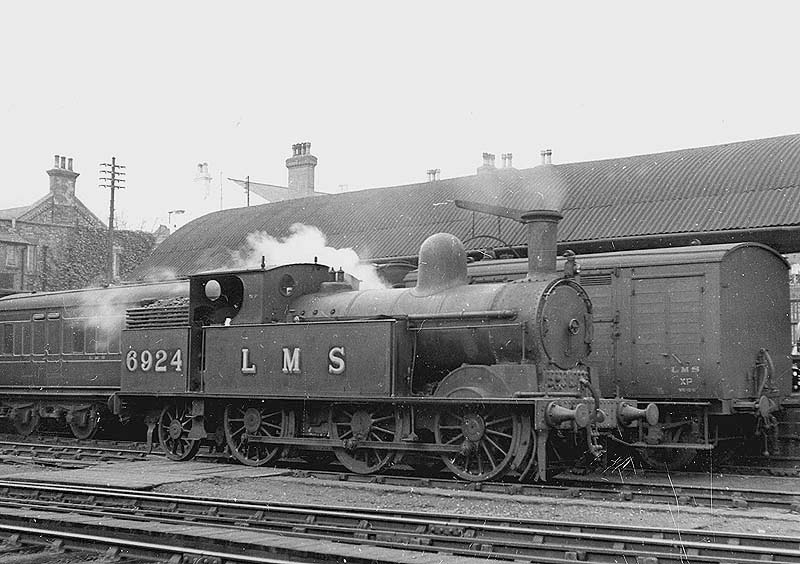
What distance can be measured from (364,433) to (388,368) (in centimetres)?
106

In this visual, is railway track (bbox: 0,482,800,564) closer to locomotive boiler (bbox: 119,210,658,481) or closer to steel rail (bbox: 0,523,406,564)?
steel rail (bbox: 0,523,406,564)

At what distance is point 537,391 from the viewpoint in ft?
36.9

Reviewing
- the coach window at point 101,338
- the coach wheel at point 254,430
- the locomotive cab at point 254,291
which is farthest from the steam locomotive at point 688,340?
the coach window at point 101,338

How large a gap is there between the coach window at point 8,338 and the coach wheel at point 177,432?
6.56 m

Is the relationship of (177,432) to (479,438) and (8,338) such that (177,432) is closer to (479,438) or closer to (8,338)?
(479,438)

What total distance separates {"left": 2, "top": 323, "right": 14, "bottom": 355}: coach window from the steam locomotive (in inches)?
446

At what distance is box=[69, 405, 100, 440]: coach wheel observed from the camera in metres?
17.7

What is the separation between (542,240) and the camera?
1203 centimetres

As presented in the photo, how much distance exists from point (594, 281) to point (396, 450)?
150 inches

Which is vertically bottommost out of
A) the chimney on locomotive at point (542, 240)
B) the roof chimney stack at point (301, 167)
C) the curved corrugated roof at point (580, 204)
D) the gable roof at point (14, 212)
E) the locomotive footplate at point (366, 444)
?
the locomotive footplate at point (366, 444)

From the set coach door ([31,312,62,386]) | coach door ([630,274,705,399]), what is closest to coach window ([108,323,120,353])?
coach door ([31,312,62,386])

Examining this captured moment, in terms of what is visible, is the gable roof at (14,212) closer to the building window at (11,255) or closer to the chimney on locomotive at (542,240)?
the building window at (11,255)

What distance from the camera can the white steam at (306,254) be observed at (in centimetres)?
1470

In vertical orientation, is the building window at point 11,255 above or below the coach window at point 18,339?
above
